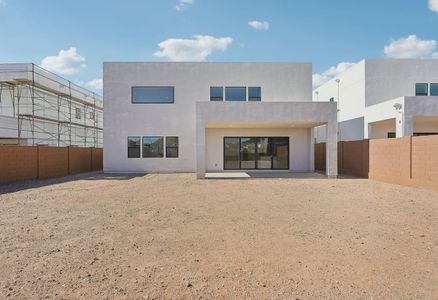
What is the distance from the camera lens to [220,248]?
4.52 meters

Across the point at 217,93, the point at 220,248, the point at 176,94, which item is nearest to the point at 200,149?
the point at 217,93

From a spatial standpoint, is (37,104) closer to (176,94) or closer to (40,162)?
(40,162)

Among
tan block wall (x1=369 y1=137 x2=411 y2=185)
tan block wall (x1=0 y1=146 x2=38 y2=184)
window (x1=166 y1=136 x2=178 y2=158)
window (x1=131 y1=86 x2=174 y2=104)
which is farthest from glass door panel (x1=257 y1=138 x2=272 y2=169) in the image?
tan block wall (x1=0 y1=146 x2=38 y2=184)

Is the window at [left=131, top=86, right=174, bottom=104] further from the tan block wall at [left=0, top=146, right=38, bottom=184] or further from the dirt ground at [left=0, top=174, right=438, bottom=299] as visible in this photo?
the dirt ground at [left=0, top=174, right=438, bottom=299]

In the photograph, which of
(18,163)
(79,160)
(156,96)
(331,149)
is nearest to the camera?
(18,163)

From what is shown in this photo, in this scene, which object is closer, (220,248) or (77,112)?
(220,248)

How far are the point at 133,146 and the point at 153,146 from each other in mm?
1192

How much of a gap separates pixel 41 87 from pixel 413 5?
21952mm

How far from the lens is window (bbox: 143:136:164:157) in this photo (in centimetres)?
1688

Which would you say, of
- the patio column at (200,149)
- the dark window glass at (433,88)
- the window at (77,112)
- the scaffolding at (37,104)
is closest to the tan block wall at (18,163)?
the scaffolding at (37,104)

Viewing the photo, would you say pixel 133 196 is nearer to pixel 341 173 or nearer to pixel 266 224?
pixel 266 224

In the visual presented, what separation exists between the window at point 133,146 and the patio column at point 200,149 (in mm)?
4885

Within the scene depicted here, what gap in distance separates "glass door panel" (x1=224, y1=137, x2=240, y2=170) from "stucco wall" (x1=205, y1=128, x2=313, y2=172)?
0.31 m

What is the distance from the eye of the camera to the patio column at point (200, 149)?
13742 millimetres
